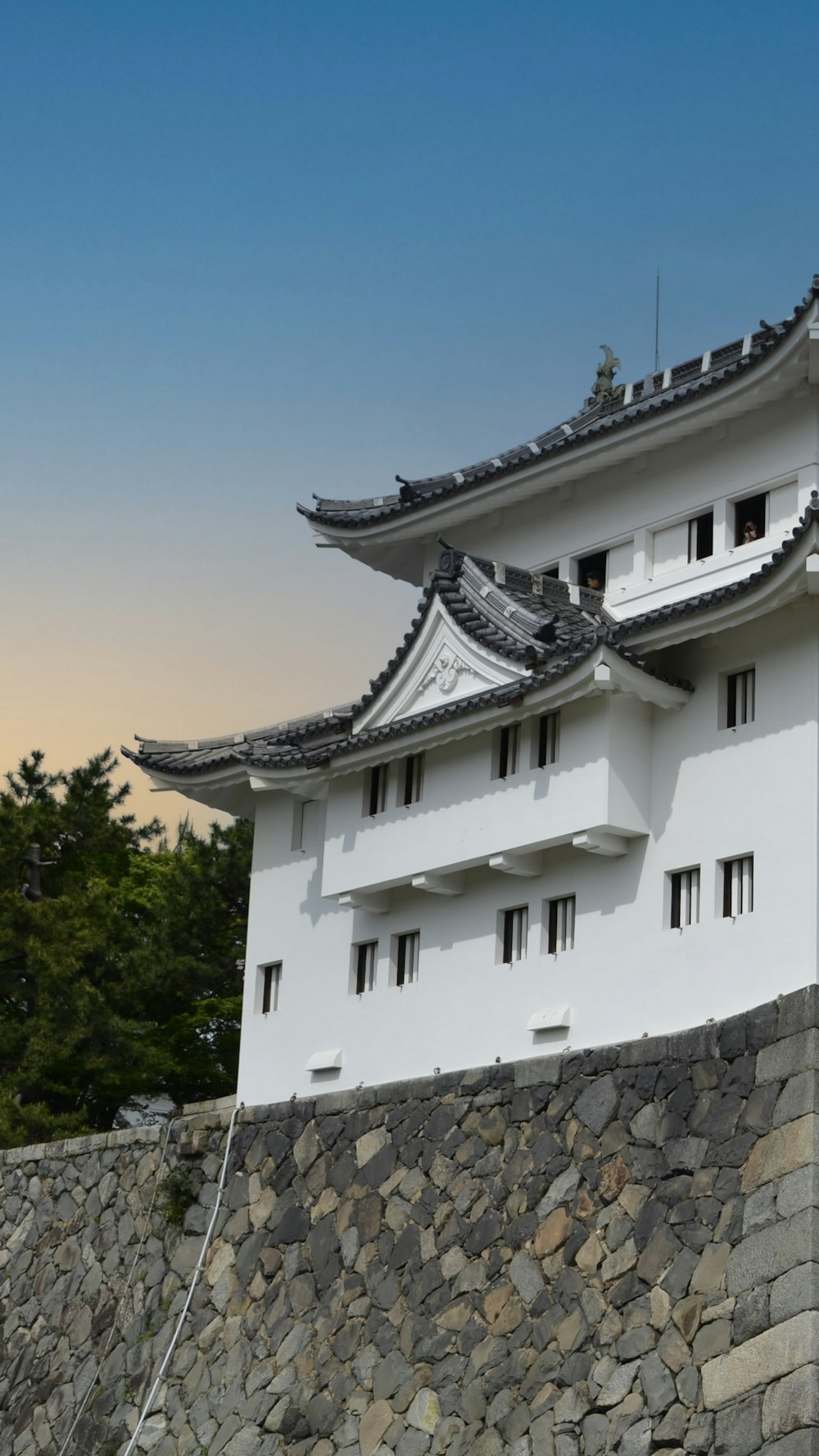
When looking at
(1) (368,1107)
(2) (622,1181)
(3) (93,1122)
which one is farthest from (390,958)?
(3) (93,1122)

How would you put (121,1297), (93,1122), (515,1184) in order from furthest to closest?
(93,1122)
(121,1297)
(515,1184)

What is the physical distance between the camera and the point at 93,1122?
28859mm

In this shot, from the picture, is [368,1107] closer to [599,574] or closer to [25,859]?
[599,574]

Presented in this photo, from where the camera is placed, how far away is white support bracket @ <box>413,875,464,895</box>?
18.3 metres

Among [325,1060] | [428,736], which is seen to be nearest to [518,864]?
[428,736]

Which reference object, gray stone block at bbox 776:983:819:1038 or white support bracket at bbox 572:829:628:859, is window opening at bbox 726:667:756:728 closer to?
white support bracket at bbox 572:829:628:859

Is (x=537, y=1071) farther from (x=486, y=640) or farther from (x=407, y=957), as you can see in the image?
(x=486, y=640)

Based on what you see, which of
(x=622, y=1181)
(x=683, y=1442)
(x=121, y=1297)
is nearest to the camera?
(x=683, y=1442)

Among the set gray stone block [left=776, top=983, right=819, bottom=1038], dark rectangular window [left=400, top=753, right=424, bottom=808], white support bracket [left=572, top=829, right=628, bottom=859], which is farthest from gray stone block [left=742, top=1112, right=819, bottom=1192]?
dark rectangular window [left=400, top=753, right=424, bottom=808]

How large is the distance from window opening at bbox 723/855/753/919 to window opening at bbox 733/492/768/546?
134 inches

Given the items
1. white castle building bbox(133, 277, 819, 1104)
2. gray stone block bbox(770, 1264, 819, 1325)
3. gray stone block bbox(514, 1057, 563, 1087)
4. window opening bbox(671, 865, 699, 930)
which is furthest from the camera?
gray stone block bbox(514, 1057, 563, 1087)

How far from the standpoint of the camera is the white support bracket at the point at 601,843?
16750 mm

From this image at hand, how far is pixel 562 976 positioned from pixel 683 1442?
4.48 meters

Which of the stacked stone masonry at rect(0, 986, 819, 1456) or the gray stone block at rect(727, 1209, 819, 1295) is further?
the stacked stone masonry at rect(0, 986, 819, 1456)
